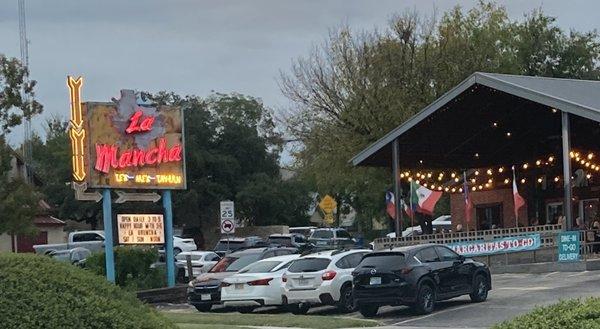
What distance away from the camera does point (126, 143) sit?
3102cm

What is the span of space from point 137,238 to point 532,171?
2220 cm

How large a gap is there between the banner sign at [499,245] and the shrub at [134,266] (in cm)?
1060

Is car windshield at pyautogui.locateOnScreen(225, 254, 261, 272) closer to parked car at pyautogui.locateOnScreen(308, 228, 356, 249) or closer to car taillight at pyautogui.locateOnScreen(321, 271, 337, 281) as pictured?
car taillight at pyautogui.locateOnScreen(321, 271, 337, 281)

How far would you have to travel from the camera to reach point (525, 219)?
4603cm

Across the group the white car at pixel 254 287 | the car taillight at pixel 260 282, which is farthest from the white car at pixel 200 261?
the car taillight at pixel 260 282

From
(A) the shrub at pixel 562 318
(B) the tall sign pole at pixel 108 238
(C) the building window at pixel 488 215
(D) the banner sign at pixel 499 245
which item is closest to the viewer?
(A) the shrub at pixel 562 318

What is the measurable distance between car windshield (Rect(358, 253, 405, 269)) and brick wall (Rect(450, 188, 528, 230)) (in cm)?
2506

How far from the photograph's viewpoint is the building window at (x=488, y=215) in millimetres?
47938

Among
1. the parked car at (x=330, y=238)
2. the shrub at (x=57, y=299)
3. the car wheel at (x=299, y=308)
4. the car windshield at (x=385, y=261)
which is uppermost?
the shrub at (x=57, y=299)

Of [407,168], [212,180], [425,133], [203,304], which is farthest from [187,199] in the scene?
[203,304]

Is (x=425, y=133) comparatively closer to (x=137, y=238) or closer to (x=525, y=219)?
(x=525, y=219)

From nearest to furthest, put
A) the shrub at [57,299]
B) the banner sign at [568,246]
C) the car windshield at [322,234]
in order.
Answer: the shrub at [57,299]
the banner sign at [568,246]
the car windshield at [322,234]

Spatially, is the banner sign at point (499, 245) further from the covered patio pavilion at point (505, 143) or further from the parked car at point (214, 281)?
the parked car at point (214, 281)

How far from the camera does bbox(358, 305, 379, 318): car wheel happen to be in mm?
22125
